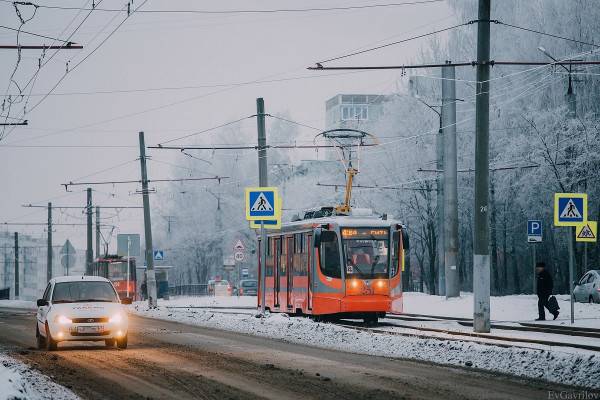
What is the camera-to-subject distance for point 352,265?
105 feet

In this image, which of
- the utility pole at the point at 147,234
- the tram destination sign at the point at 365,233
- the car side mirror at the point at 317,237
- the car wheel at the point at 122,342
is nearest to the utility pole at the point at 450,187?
the tram destination sign at the point at 365,233

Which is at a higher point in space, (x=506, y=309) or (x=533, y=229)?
(x=533, y=229)

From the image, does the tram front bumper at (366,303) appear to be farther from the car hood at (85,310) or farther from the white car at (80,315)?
the car hood at (85,310)

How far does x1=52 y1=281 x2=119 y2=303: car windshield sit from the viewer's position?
23719 millimetres

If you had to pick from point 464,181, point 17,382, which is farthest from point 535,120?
point 17,382

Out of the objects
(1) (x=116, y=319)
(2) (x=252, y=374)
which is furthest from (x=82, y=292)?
(2) (x=252, y=374)

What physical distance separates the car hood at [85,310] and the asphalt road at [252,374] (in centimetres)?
78

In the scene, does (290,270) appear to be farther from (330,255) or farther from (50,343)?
(50,343)

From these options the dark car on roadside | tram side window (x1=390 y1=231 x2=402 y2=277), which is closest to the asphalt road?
tram side window (x1=390 y1=231 x2=402 y2=277)

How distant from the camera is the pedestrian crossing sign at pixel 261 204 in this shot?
30.8 m

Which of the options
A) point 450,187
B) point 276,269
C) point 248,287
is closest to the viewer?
point 276,269

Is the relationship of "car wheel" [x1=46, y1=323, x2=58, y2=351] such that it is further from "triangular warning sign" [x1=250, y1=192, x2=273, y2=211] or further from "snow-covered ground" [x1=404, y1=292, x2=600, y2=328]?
"snow-covered ground" [x1=404, y1=292, x2=600, y2=328]

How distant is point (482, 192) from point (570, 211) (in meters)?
5.45

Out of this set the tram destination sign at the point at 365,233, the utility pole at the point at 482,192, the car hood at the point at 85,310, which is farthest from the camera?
the tram destination sign at the point at 365,233
